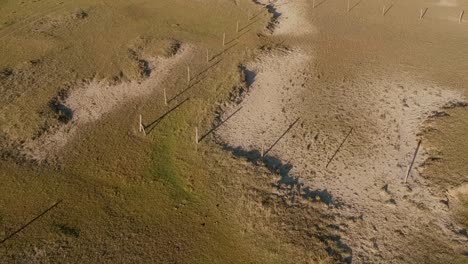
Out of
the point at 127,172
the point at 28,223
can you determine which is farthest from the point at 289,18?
the point at 28,223

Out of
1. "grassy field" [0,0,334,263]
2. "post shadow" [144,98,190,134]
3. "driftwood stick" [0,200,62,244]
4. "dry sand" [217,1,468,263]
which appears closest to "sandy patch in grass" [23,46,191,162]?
"grassy field" [0,0,334,263]

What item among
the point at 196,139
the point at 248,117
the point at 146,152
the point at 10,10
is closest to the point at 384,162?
the point at 248,117

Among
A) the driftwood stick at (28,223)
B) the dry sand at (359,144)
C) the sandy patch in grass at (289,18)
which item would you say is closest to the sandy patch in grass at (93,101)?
the driftwood stick at (28,223)

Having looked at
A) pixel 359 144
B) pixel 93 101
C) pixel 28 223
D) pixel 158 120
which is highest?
pixel 93 101

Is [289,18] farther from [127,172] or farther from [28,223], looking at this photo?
[28,223]

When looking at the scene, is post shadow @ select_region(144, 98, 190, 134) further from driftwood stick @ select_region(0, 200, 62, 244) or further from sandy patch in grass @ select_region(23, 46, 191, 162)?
driftwood stick @ select_region(0, 200, 62, 244)

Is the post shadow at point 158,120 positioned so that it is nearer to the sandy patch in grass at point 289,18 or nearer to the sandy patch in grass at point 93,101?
the sandy patch in grass at point 93,101

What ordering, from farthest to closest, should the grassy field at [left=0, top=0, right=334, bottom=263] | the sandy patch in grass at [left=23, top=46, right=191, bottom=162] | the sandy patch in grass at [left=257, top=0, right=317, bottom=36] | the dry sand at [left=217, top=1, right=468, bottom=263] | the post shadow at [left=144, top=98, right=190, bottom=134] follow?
the sandy patch in grass at [left=257, top=0, right=317, bottom=36]
the post shadow at [left=144, top=98, right=190, bottom=134]
the sandy patch in grass at [left=23, top=46, right=191, bottom=162]
the dry sand at [left=217, top=1, right=468, bottom=263]
the grassy field at [left=0, top=0, right=334, bottom=263]

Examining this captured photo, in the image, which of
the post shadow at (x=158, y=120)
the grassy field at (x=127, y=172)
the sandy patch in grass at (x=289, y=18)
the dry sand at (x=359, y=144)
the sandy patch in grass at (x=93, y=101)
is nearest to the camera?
the grassy field at (x=127, y=172)
